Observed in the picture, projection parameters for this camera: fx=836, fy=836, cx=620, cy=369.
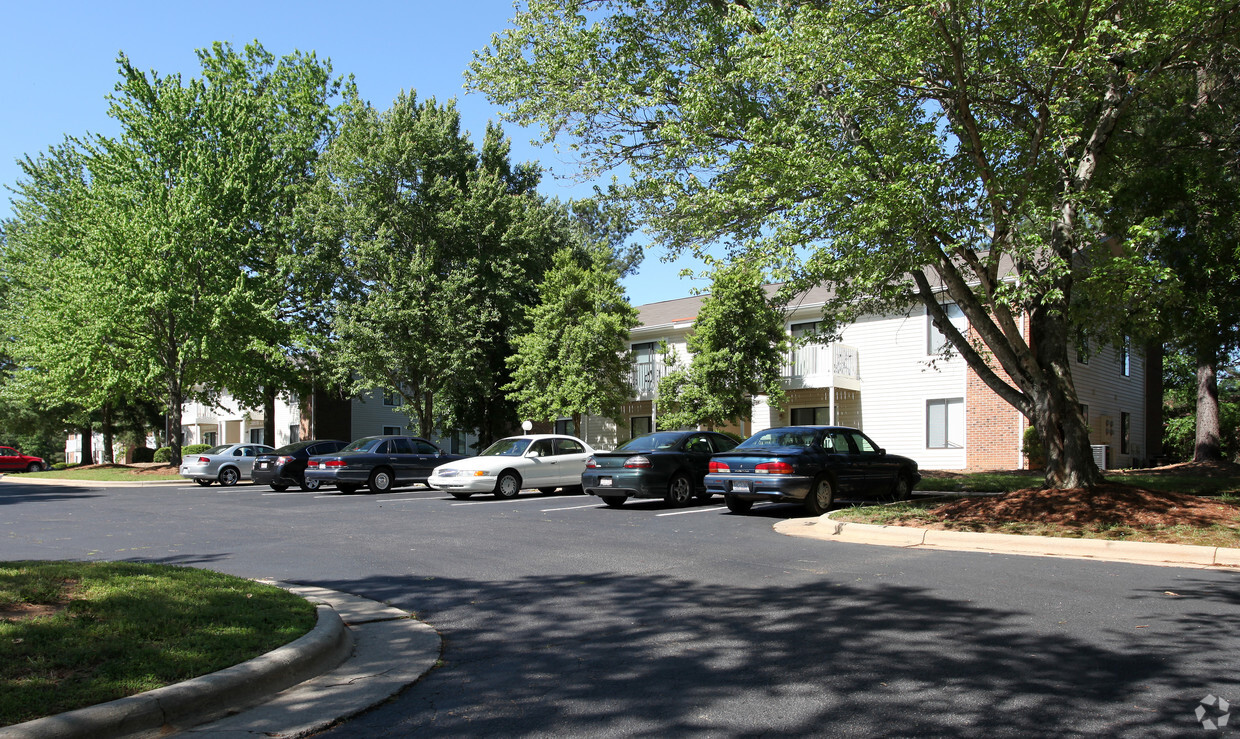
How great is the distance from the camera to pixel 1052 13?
1016 centimetres

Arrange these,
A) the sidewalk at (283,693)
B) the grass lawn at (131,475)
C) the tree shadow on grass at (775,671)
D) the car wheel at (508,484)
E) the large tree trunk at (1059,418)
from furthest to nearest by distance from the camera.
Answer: the grass lawn at (131,475), the car wheel at (508,484), the large tree trunk at (1059,418), the tree shadow on grass at (775,671), the sidewalk at (283,693)

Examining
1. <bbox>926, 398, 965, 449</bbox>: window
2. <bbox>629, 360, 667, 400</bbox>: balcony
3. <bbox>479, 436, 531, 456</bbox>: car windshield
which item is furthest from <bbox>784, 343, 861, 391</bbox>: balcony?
<bbox>479, 436, 531, 456</bbox>: car windshield

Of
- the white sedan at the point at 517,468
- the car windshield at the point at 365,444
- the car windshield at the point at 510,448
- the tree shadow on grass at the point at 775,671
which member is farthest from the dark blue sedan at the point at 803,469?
the car windshield at the point at 365,444

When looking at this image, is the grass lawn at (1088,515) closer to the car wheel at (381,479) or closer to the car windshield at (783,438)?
the car windshield at (783,438)

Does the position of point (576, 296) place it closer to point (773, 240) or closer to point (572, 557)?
point (773, 240)

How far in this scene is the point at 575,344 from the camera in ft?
91.1

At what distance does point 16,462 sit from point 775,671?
50.7 meters

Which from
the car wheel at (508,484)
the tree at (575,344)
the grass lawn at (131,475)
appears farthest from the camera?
the grass lawn at (131,475)

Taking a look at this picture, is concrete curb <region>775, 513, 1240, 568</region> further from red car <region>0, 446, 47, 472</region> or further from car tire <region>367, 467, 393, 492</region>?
red car <region>0, 446, 47, 472</region>

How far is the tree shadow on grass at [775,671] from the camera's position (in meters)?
4.17

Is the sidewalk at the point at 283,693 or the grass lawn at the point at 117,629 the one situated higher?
the grass lawn at the point at 117,629

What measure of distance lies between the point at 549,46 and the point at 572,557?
1059 cm

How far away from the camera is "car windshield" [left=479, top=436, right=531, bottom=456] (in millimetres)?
18672

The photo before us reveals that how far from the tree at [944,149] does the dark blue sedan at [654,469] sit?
3.90m
